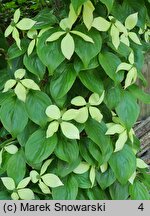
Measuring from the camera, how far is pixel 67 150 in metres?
1.09

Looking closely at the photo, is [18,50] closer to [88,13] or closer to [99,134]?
[88,13]

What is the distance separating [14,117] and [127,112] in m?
0.34

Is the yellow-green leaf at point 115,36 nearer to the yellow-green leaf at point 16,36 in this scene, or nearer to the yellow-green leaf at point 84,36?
the yellow-green leaf at point 84,36

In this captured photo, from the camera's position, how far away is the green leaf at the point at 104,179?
120 cm

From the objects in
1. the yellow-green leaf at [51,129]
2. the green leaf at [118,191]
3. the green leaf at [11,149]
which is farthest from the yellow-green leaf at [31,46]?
the green leaf at [118,191]

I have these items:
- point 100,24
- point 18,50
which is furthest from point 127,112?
point 18,50

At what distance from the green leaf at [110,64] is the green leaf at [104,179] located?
322mm

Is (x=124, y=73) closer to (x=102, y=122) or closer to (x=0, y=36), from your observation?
(x=102, y=122)

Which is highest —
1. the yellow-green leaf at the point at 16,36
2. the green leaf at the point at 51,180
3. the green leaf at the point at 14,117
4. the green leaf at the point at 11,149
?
the yellow-green leaf at the point at 16,36

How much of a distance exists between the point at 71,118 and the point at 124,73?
0.23m

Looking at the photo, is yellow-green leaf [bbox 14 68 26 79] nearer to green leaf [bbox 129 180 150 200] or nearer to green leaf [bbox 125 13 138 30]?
green leaf [bbox 125 13 138 30]

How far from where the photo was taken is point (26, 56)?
1091 mm

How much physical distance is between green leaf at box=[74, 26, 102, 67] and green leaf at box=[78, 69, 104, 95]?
0.19ft

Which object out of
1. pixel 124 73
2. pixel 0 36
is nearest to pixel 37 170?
pixel 124 73
